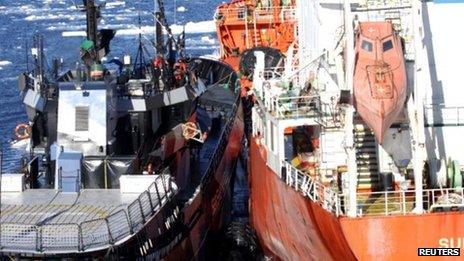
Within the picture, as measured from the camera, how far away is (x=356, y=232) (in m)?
18.5

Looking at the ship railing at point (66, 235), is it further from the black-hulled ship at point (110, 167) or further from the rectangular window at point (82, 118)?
the rectangular window at point (82, 118)

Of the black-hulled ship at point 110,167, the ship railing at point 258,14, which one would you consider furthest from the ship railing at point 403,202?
the ship railing at point 258,14

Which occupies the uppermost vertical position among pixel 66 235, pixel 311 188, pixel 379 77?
pixel 379 77

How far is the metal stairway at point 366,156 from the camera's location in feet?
71.6

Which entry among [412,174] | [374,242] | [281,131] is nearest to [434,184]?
[412,174]

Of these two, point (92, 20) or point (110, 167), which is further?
point (92, 20)

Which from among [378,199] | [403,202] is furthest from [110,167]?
[403,202]

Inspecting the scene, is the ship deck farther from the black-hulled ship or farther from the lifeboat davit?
the lifeboat davit

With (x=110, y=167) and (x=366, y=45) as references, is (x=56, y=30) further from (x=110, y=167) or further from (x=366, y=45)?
(x=366, y=45)

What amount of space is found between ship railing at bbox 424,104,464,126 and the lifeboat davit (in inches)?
112

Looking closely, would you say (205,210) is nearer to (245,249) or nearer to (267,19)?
(245,249)

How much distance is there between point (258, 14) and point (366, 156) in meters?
22.4

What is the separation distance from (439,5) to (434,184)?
4.36m

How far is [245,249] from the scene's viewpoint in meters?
26.4
